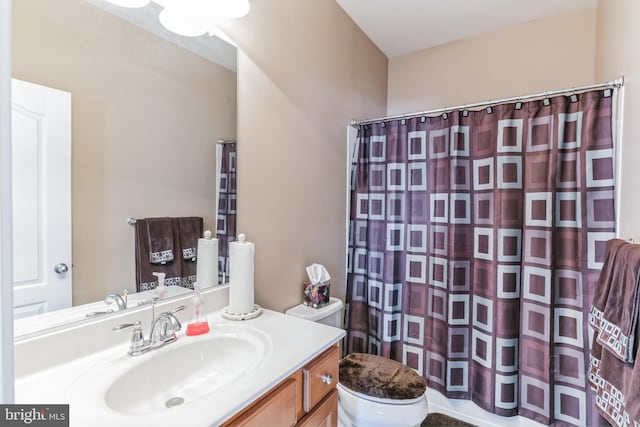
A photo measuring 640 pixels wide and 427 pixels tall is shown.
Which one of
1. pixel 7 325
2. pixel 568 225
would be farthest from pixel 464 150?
pixel 7 325

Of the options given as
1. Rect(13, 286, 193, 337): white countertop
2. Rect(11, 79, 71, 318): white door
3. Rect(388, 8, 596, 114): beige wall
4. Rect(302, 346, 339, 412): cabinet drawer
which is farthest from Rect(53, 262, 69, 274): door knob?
Rect(388, 8, 596, 114): beige wall

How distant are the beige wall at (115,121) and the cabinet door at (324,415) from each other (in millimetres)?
758

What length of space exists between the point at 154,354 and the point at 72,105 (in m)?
0.80

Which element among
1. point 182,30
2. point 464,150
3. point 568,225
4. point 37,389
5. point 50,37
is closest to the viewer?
point 37,389

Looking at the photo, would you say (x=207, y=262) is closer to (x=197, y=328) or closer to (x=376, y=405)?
(x=197, y=328)

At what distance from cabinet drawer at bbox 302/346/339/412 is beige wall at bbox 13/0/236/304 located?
27.1 inches

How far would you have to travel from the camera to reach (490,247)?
5.66ft

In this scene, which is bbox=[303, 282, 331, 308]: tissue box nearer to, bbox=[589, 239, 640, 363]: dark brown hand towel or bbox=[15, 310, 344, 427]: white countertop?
bbox=[15, 310, 344, 427]: white countertop

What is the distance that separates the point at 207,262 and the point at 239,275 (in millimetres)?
162

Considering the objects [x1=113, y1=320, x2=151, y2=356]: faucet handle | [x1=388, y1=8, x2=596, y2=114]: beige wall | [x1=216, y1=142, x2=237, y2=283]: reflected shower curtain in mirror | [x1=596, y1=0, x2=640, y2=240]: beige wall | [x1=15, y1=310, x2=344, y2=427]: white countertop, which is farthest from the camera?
[x1=388, y1=8, x2=596, y2=114]: beige wall

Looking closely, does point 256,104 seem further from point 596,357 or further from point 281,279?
point 596,357

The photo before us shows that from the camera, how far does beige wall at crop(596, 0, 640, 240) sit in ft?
4.00

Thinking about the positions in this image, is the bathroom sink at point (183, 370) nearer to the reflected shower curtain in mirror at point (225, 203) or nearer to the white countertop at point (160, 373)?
the white countertop at point (160, 373)

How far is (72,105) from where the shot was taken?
0.92 m
